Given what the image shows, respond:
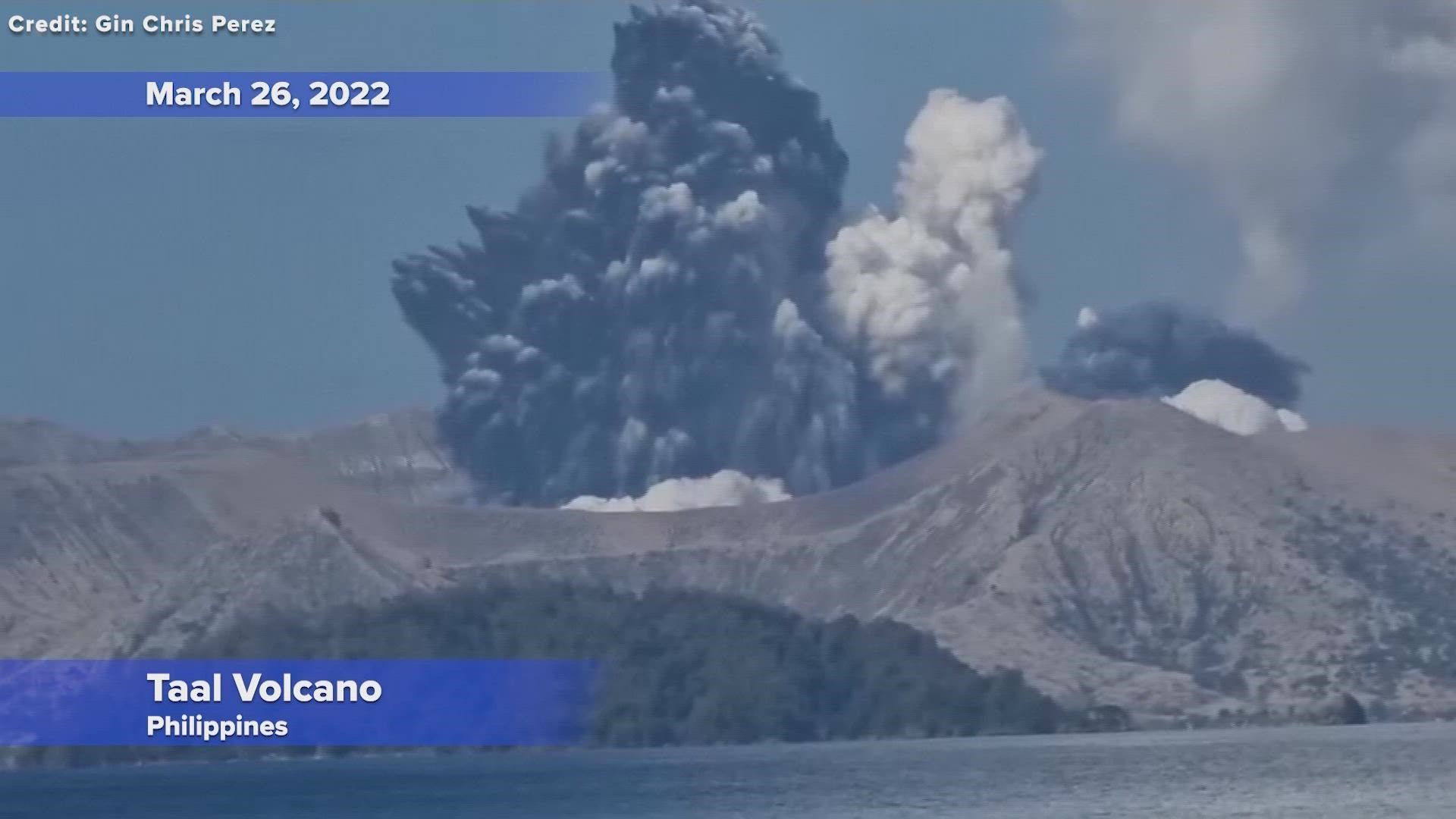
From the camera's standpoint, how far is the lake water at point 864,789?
114250 mm

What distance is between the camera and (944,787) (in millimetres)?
136875

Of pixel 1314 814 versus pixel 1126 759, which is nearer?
pixel 1314 814

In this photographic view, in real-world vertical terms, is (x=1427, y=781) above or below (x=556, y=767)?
below

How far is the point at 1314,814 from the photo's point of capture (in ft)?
335

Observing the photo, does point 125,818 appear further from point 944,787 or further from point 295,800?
point 944,787

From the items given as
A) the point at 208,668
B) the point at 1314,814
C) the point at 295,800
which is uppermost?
the point at 208,668

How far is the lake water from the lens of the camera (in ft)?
375

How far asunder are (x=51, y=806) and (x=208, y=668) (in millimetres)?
17076

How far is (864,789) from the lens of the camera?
138 metres

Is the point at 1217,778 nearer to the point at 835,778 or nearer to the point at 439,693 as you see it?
the point at 835,778

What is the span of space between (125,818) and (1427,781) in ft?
211

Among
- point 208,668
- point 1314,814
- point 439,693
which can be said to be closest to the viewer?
point 1314,814

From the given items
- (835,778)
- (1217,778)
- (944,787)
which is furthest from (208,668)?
(1217,778)

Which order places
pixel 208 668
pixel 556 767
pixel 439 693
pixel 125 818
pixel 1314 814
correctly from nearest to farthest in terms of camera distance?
1. pixel 1314 814
2. pixel 125 818
3. pixel 208 668
4. pixel 439 693
5. pixel 556 767
